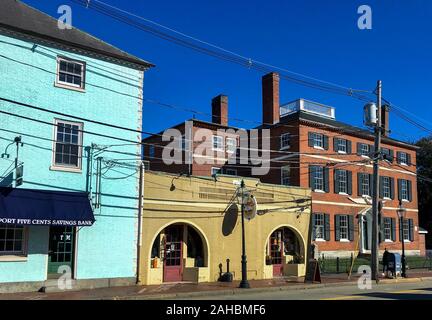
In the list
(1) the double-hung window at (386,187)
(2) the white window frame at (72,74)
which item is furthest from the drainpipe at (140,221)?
(1) the double-hung window at (386,187)

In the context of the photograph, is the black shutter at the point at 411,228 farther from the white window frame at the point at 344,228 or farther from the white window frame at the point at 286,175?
the white window frame at the point at 286,175

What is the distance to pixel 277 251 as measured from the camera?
92.8 ft

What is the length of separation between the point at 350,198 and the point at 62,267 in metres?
26.8

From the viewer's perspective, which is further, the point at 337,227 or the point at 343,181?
the point at 343,181

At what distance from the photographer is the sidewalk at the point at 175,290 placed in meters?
17.1

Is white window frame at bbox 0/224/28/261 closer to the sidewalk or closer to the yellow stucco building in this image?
the sidewalk

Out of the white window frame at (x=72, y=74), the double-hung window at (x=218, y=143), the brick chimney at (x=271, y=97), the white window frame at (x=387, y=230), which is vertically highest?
the brick chimney at (x=271, y=97)

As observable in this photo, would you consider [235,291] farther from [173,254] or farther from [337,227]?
[337,227]

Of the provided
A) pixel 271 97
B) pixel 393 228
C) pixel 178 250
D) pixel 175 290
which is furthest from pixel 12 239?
pixel 393 228

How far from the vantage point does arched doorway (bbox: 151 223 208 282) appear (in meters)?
22.9

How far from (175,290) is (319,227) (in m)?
20.1

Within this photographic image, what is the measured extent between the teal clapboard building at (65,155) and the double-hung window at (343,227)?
22.3 meters

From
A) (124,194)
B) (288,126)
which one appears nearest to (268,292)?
(124,194)

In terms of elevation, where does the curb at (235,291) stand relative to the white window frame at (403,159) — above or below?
below
